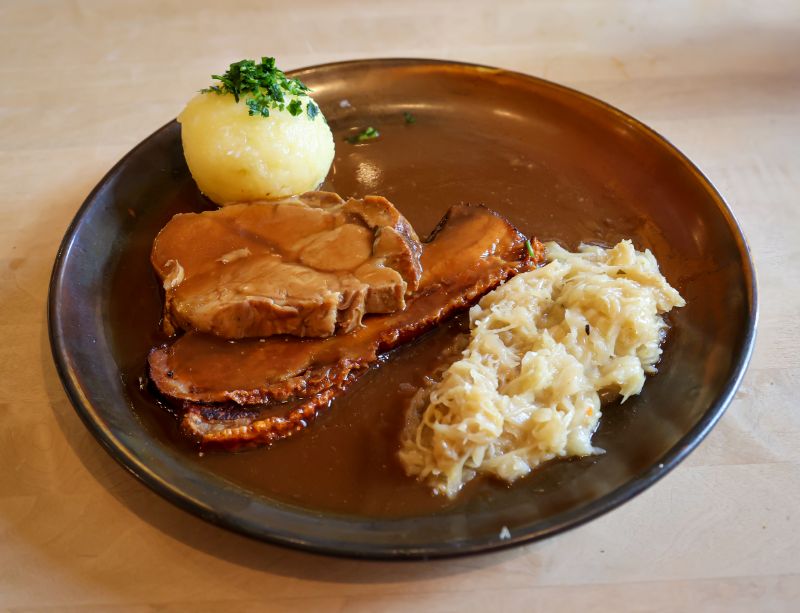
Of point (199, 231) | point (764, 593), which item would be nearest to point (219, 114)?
point (199, 231)

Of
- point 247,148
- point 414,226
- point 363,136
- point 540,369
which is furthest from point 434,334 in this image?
point 363,136

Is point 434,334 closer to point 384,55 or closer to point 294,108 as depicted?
point 294,108

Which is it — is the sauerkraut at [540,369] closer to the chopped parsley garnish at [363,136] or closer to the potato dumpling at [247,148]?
the potato dumpling at [247,148]

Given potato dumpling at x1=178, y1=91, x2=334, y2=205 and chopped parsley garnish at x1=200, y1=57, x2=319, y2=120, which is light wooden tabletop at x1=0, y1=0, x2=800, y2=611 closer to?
potato dumpling at x1=178, y1=91, x2=334, y2=205

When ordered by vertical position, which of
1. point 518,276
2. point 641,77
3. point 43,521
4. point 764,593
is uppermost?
point 641,77

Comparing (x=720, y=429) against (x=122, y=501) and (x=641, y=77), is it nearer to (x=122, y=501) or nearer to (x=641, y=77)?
(x=122, y=501)

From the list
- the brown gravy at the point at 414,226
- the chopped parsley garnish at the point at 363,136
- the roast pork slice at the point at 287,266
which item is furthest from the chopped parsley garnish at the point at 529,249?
the chopped parsley garnish at the point at 363,136

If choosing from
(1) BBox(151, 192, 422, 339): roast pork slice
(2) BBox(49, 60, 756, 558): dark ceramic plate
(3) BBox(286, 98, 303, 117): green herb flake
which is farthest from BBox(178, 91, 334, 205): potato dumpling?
(2) BBox(49, 60, 756, 558): dark ceramic plate
